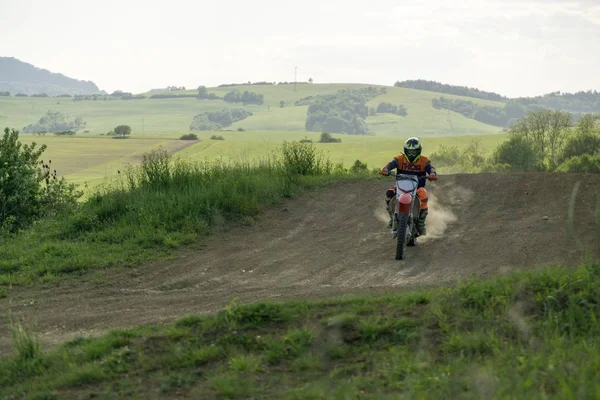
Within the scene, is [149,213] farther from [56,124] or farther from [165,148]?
[56,124]

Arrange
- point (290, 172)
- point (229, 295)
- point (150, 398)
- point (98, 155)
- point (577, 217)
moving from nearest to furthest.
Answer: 1. point (150, 398)
2. point (229, 295)
3. point (577, 217)
4. point (290, 172)
5. point (98, 155)

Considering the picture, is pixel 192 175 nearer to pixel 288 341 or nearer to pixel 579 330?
pixel 288 341

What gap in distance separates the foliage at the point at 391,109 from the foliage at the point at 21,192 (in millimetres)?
169183

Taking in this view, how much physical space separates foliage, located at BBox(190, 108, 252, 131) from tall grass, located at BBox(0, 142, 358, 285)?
6138 inches

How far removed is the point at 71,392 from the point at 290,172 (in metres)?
14.3

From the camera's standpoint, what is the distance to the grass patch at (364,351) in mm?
5793

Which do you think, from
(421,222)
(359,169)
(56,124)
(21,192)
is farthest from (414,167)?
(56,124)

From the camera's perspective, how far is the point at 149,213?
15.5 m

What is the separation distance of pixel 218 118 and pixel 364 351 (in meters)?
185

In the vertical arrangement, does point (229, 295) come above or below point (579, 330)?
below

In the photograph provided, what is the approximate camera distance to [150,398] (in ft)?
20.1

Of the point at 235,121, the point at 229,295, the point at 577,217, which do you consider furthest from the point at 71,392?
the point at 235,121

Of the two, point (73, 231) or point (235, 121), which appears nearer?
point (73, 231)

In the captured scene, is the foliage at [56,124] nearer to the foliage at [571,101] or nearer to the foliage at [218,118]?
the foliage at [218,118]
